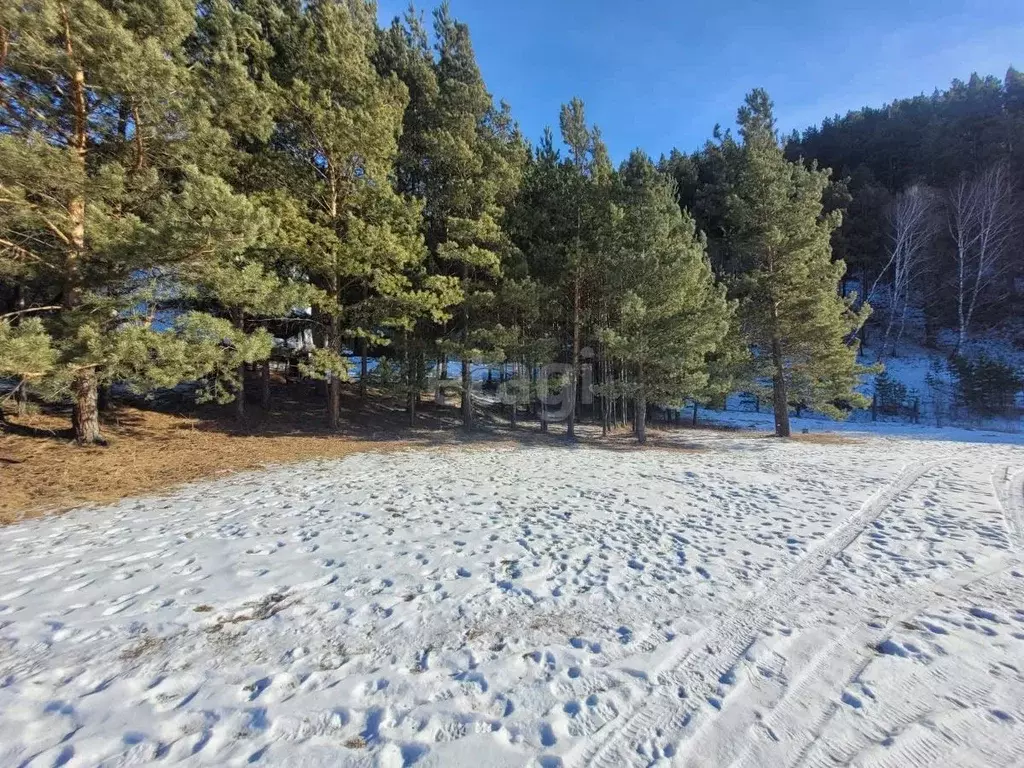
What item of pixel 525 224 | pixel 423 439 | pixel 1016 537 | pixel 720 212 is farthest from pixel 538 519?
pixel 720 212

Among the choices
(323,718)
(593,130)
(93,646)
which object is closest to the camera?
(323,718)

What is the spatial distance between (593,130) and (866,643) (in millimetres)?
17347

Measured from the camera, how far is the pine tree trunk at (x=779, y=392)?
53.5ft

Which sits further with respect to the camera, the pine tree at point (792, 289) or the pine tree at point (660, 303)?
the pine tree at point (792, 289)

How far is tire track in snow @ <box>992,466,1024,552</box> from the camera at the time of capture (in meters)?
5.53

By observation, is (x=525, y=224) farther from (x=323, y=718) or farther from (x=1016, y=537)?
(x=323, y=718)

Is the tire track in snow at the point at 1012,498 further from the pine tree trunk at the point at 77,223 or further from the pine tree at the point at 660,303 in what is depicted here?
the pine tree trunk at the point at 77,223

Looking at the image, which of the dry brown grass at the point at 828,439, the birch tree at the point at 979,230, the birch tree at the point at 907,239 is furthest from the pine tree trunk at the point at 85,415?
the birch tree at the point at 979,230

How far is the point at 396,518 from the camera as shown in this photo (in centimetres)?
596

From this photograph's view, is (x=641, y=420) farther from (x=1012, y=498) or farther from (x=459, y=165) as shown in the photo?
(x=459, y=165)

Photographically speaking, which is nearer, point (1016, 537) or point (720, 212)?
point (1016, 537)

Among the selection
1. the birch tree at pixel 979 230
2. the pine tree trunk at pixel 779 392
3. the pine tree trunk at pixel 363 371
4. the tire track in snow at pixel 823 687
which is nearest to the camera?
the tire track in snow at pixel 823 687

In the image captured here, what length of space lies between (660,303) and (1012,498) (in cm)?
841

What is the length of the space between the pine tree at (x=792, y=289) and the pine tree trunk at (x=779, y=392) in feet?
0.11
